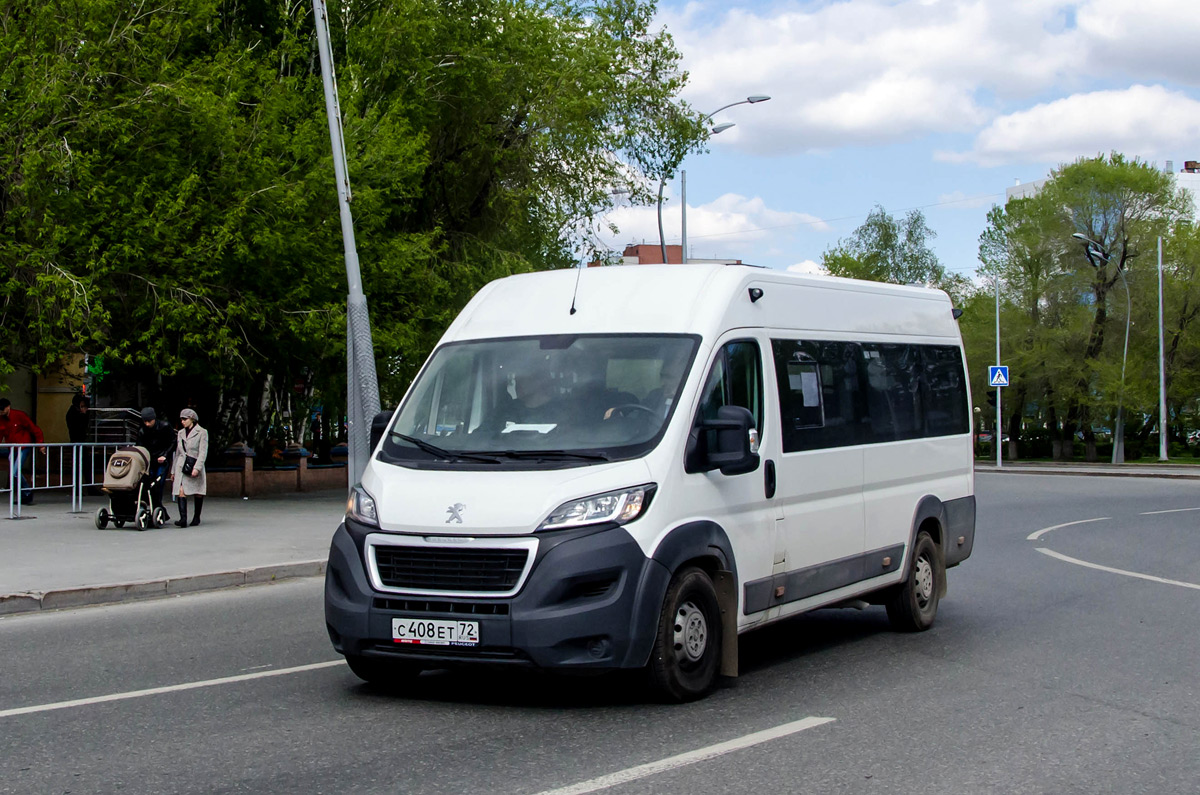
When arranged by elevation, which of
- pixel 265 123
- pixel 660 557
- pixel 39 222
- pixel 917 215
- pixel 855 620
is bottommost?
pixel 855 620

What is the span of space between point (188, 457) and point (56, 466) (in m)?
3.27

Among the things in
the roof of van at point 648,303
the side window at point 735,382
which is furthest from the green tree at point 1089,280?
the side window at point 735,382

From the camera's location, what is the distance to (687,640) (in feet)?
23.1

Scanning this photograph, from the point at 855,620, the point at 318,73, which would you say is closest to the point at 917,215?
the point at 318,73

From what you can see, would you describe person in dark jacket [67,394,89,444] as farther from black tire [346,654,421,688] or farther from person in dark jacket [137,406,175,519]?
black tire [346,654,421,688]

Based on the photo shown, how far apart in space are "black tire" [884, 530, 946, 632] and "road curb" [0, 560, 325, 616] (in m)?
6.42

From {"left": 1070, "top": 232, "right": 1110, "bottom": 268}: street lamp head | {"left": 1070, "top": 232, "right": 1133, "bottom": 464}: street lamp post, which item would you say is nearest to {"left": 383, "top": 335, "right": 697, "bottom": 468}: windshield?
{"left": 1070, "top": 232, "right": 1110, "bottom": 268}: street lamp head

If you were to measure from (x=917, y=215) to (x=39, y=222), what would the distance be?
75.4m

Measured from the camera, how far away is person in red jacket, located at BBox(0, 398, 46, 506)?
62.6 feet

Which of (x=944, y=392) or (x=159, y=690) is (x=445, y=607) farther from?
(x=944, y=392)

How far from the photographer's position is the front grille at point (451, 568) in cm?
663

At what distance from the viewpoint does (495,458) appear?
7098mm

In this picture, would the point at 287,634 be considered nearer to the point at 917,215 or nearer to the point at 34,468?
the point at 34,468

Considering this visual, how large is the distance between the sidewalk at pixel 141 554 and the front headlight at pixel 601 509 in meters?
6.56
